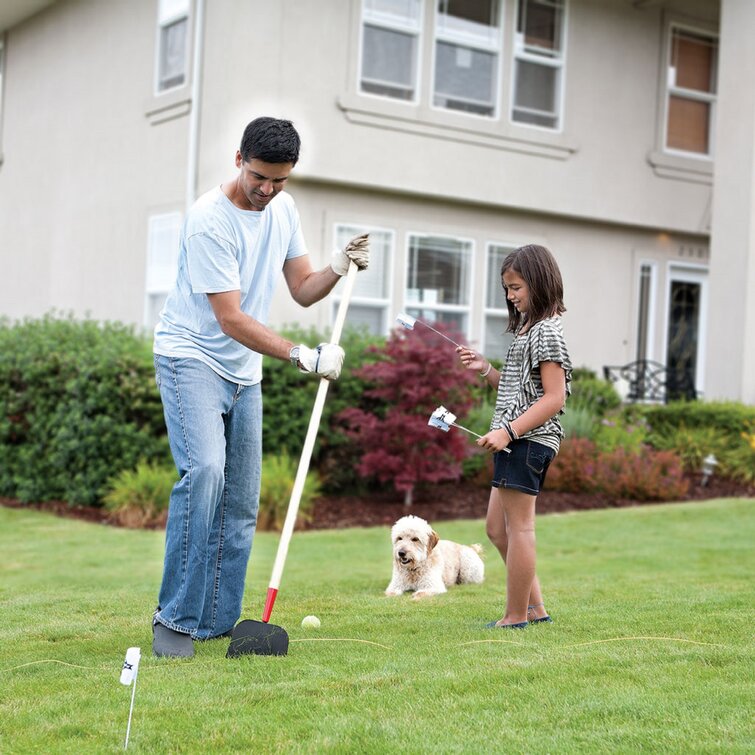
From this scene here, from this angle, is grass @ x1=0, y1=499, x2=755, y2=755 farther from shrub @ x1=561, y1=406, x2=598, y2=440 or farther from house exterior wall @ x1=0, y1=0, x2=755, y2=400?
house exterior wall @ x1=0, y1=0, x2=755, y2=400

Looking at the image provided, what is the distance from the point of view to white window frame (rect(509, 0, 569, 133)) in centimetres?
1502

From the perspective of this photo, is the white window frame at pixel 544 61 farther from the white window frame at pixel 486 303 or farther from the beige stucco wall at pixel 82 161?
the beige stucco wall at pixel 82 161

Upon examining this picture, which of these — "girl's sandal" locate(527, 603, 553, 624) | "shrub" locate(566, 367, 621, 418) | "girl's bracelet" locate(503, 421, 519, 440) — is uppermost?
"shrub" locate(566, 367, 621, 418)

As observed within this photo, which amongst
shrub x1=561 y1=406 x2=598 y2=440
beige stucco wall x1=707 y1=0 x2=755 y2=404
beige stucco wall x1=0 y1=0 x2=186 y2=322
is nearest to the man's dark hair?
shrub x1=561 y1=406 x2=598 y2=440

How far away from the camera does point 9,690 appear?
426 cm

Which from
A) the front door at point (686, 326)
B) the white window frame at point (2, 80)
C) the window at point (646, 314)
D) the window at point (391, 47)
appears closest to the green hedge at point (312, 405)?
the window at point (391, 47)

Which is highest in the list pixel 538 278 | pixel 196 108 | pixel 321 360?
pixel 196 108

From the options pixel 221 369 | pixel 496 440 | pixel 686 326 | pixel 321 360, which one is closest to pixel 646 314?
pixel 686 326

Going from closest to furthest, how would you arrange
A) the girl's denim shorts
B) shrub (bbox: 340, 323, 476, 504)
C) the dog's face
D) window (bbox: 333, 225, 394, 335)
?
the girl's denim shorts
the dog's face
shrub (bbox: 340, 323, 476, 504)
window (bbox: 333, 225, 394, 335)

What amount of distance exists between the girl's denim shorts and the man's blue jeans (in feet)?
3.68

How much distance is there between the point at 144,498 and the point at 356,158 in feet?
16.3

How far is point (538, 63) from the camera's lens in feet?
50.1

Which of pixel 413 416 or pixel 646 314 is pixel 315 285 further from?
pixel 646 314

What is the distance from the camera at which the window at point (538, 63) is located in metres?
15.1
